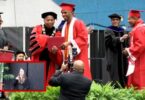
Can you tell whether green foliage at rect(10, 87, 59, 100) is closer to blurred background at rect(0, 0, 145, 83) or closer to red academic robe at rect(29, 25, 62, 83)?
red academic robe at rect(29, 25, 62, 83)

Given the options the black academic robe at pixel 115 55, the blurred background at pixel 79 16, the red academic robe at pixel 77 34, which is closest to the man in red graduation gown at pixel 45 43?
the red academic robe at pixel 77 34

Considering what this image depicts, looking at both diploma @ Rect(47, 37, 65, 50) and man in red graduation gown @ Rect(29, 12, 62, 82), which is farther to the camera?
man in red graduation gown @ Rect(29, 12, 62, 82)

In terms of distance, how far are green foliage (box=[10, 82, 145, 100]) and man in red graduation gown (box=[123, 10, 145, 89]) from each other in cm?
153

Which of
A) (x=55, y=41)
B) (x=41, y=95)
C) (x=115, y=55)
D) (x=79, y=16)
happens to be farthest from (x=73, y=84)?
(x=79, y=16)

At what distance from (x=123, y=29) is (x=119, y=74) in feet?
3.07

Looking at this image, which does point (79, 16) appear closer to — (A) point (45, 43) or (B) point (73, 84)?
(A) point (45, 43)

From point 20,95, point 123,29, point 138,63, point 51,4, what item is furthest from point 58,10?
point 20,95

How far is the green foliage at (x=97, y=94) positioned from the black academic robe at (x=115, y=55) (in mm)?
2535

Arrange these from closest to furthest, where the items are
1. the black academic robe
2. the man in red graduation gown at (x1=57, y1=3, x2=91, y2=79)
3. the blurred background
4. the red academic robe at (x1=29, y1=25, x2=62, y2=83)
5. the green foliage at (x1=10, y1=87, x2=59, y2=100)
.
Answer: the green foliage at (x1=10, y1=87, x2=59, y2=100)
the red academic robe at (x1=29, y1=25, x2=62, y2=83)
the man in red graduation gown at (x1=57, y1=3, x2=91, y2=79)
the black academic robe
the blurred background

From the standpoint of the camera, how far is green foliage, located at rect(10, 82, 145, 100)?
11367mm

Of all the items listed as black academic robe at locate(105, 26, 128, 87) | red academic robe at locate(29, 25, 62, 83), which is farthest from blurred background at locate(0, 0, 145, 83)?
red academic robe at locate(29, 25, 62, 83)

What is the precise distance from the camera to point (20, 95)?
11.5 meters

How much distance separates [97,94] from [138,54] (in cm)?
225

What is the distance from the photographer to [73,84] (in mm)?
10977
